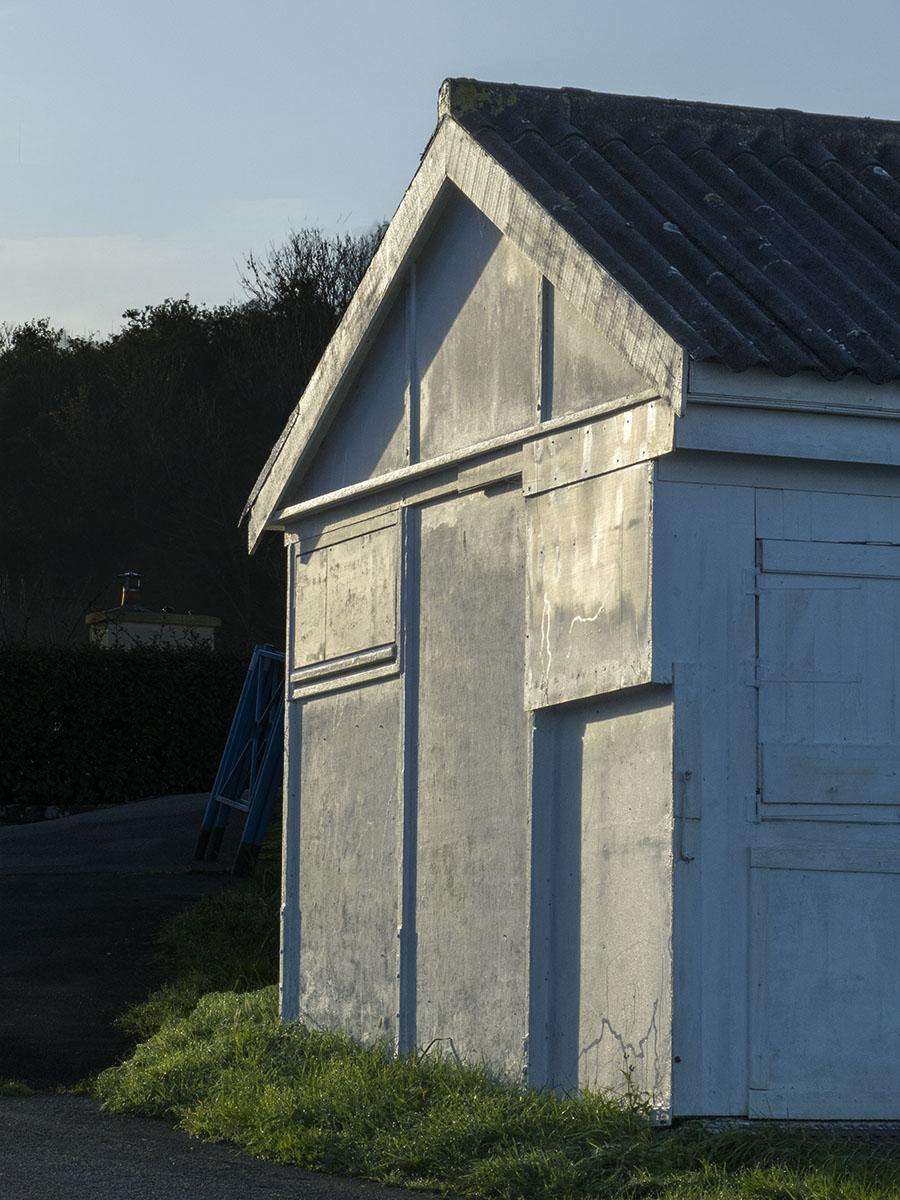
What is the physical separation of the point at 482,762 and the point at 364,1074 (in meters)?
1.54

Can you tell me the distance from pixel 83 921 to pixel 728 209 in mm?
8897

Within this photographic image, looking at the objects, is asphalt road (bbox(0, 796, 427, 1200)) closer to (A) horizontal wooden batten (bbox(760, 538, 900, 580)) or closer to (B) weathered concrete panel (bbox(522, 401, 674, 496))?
(A) horizontal wooden batten (bbox(760, 538, 900, 580))

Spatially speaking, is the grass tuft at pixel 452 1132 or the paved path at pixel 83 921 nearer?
the grass tuft at pixel 452 1132

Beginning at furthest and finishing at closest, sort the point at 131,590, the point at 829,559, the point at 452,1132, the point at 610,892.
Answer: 1. the point at 131,590
2. the point at 610,892
3. the point at 829,559
4. the point at 452,1132

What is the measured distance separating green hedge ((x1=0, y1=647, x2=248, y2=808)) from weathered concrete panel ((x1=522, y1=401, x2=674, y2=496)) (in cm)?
1736

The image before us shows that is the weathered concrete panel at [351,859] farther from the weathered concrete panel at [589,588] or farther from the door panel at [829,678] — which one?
the door panel at [829,678]

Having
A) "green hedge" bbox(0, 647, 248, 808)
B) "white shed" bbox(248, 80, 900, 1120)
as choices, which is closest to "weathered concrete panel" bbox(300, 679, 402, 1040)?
"white shed" bbox(248, 80, 900, 1120)

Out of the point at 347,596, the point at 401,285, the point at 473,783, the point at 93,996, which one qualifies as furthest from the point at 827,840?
the point at 93,996

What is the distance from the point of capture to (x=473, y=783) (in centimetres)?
912

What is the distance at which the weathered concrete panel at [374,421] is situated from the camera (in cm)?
1018

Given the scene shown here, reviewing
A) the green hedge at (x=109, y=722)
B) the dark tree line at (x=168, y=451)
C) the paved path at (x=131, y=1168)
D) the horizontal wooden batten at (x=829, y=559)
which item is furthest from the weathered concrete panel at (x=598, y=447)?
the dark tree line at (x=168, y=451)

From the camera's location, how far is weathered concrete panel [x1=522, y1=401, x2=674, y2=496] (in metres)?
7.72

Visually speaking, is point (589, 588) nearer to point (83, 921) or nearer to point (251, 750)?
point (83, 921)

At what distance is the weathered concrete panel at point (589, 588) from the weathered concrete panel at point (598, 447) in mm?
55
